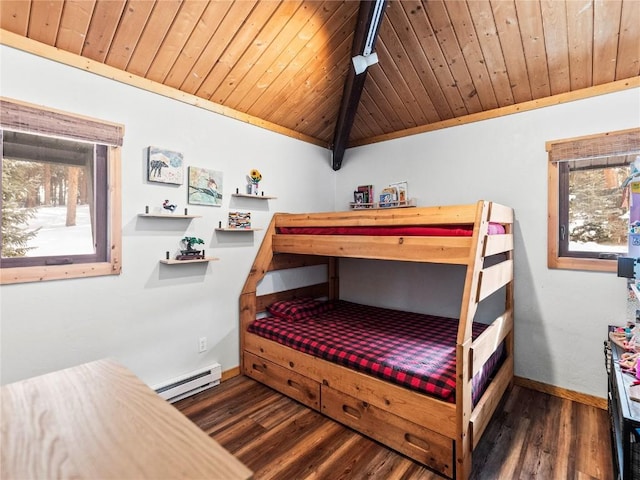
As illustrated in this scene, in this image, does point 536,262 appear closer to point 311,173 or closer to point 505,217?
point 505,217

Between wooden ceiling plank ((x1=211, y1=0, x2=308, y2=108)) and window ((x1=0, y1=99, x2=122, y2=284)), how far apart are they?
37.3 inches

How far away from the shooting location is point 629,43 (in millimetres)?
2139

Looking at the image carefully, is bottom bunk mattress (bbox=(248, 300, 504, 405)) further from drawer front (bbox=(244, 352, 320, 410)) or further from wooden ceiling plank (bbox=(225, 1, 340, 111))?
wooden ceiling plank (bbox=(225, 1, 340, 111))

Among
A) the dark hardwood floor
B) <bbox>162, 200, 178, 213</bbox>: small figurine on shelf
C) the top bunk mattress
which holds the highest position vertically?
<bbox>162, 200, 178, 213</bbox>: small figurine on shelf

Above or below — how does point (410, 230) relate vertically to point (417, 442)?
above

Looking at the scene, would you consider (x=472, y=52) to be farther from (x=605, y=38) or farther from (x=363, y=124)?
(x=363, y=124)

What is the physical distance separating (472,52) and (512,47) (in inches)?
10.5

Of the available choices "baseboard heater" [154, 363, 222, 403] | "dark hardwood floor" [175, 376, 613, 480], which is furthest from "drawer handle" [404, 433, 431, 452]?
"baseboard heater" [154, 363, 222, 403]

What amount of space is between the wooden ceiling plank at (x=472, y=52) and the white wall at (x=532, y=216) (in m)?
0.24

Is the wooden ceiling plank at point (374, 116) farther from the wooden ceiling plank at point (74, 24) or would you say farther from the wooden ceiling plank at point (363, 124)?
the wooden ceiling plank at point (74, 24)

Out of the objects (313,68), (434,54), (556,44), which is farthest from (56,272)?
(556,44)

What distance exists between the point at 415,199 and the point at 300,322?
68.4 inches

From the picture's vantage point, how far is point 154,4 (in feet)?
6.35

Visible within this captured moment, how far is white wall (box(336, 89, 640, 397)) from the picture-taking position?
2.45 m
